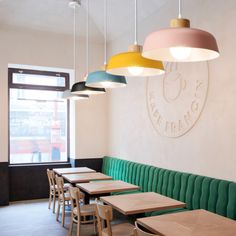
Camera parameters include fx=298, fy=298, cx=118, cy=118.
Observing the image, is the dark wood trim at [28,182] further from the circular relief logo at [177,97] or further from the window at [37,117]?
the circular relief logo at [177,97]

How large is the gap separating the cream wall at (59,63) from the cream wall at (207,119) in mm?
1584

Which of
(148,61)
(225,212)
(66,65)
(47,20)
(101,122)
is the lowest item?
(225,212)

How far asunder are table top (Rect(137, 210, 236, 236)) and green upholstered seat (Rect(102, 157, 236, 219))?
770 mm

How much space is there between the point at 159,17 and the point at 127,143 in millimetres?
2626

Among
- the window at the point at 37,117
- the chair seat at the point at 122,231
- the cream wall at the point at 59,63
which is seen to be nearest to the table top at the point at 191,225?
the chair seat at the point at 122,231

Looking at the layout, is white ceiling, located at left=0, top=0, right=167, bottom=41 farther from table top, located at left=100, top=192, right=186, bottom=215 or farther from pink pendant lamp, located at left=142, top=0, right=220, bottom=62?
pink pendant lamp, located at left=142, top=0, right=220, bottom=62

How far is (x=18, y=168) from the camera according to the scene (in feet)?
22.2

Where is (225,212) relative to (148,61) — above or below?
below

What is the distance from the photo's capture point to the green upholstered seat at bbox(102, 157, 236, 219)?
3.48m

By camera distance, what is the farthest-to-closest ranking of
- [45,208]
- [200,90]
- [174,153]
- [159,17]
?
[45,208], [159,17], [174,153], [200,90]

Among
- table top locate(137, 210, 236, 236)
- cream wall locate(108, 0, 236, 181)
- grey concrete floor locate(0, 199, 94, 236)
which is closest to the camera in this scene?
table top locate(137, 210, 236, 236)

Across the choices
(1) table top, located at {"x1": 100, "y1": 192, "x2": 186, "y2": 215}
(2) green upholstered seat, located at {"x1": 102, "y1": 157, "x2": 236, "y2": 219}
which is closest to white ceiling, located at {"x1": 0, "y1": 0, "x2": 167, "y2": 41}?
(2) green upholstered seat, located at {"x1": 102, "y1": 157, "x2": 236, "y2": 219}

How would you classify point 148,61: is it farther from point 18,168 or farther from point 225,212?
point 18,168

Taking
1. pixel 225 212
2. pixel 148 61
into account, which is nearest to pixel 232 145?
pixel 225 212
